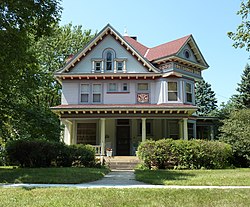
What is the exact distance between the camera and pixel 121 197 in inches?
294

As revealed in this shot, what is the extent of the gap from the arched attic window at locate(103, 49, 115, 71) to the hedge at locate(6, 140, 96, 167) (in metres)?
8.68

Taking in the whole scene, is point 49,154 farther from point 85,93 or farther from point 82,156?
point 85,93

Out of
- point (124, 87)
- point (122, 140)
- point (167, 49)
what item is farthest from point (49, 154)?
point (167, 49)

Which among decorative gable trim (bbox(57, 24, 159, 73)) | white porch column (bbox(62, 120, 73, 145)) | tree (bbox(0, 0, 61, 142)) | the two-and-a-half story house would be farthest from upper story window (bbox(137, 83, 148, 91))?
tree (bbox(0, 0, 61, 142))

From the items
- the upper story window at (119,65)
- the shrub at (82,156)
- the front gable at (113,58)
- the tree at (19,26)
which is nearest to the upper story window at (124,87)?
the front gable at (113,58)

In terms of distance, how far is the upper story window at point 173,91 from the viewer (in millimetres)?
22484

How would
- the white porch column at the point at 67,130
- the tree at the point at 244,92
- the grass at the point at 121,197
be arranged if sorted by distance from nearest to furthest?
the grass at the point at 121,197 < the white porch column at the point at 67,130 < the tree at the point at 244,92

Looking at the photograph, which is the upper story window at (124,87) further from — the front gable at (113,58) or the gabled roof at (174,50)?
the gabled roof at (174,50)

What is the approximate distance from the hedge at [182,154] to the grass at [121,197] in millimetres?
7744

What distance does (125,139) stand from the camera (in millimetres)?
23203

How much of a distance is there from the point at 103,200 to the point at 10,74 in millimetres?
7894

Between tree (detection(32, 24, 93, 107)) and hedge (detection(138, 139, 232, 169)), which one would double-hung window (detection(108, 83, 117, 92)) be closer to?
hedge (detection(138, 139, 232, 169))

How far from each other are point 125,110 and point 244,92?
1736 cm

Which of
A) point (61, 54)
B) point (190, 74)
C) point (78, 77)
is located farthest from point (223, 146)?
point (61, 54)
